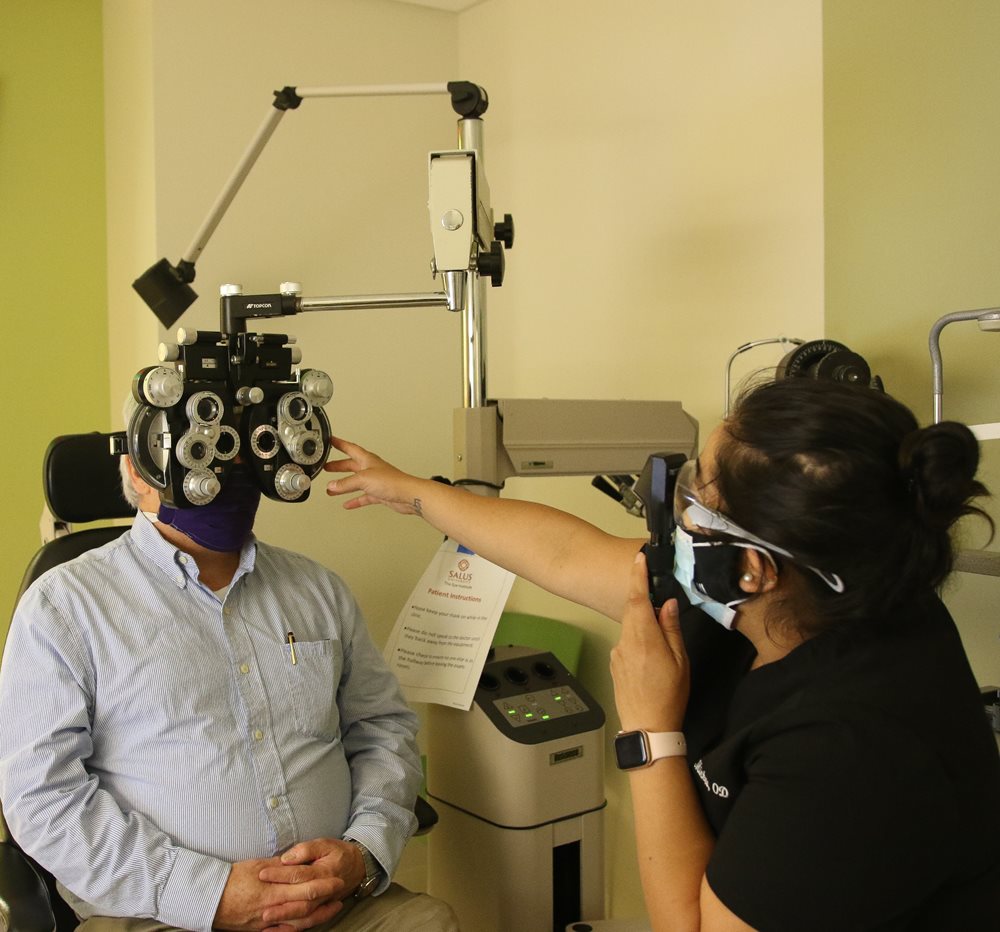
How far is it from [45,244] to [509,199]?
1.25 m

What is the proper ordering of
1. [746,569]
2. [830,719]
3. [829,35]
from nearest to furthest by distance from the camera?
[830,719] → [746,569] → [829,35]

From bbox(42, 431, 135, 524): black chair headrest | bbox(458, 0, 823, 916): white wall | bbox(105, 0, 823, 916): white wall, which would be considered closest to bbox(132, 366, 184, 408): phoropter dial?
bbox(42, 431, 135, 524): black chair headrest

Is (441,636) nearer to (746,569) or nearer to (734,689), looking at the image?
(734,689)

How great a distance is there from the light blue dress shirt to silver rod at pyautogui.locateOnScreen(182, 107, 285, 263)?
2.98 feet

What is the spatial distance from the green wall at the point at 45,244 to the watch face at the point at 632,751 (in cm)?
212

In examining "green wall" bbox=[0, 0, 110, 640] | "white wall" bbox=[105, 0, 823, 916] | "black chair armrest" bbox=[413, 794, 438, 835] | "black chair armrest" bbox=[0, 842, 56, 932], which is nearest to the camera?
"black chair armrest" bbox=[0, 842, 56, 932]

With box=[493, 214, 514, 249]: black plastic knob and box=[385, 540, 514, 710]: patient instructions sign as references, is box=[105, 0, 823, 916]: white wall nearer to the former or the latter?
box=[493, 214, 514, 249]: black plastic knob

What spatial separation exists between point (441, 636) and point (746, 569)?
0.94 m

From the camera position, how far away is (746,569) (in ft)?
3.61

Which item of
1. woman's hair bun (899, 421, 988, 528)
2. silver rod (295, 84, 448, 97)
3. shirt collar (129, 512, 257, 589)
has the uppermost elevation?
silver rod (295, 84, 448, 97)

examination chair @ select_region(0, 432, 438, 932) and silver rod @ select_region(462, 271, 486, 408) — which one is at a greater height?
silver rod @ select_region(462, 271, 486, 408)

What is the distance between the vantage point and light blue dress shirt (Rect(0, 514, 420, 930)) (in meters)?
1.44

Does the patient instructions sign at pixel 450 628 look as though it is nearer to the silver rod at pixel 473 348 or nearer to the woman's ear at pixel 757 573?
the silver rod at pixel 473 348

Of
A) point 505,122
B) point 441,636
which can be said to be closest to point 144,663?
point 441,636
